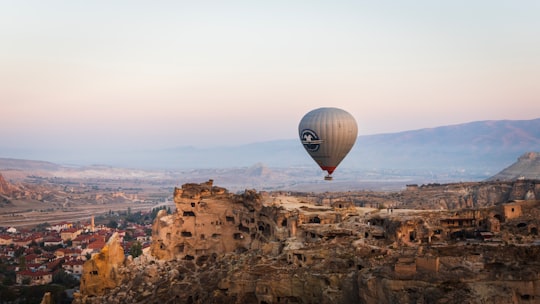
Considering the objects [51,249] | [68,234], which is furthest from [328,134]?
[68,234]

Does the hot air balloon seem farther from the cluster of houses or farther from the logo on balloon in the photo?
the cluster of houses

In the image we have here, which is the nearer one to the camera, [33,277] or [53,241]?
[33,277]

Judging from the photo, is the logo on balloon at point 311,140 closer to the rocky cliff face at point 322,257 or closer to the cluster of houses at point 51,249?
the rocky cliff face at point 322,257

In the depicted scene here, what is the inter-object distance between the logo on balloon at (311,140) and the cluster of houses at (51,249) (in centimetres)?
1965

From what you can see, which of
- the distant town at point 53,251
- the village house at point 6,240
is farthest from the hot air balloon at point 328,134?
the village house at point 6,240

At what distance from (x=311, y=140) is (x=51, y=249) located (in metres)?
35.4

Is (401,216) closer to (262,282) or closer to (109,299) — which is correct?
(262,282)

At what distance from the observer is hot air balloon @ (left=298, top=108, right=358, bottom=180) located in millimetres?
34500

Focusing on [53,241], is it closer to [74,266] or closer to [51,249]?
[51,249]

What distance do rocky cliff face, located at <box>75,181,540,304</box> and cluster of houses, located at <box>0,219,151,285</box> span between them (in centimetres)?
1505

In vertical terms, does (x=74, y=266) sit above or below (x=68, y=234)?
below

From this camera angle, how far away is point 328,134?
34.5m

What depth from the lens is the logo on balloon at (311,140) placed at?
3475cm

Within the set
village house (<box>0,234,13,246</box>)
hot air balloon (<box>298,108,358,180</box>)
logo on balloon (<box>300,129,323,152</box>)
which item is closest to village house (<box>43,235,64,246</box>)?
village house (<box>0,234,13,246</box>)
